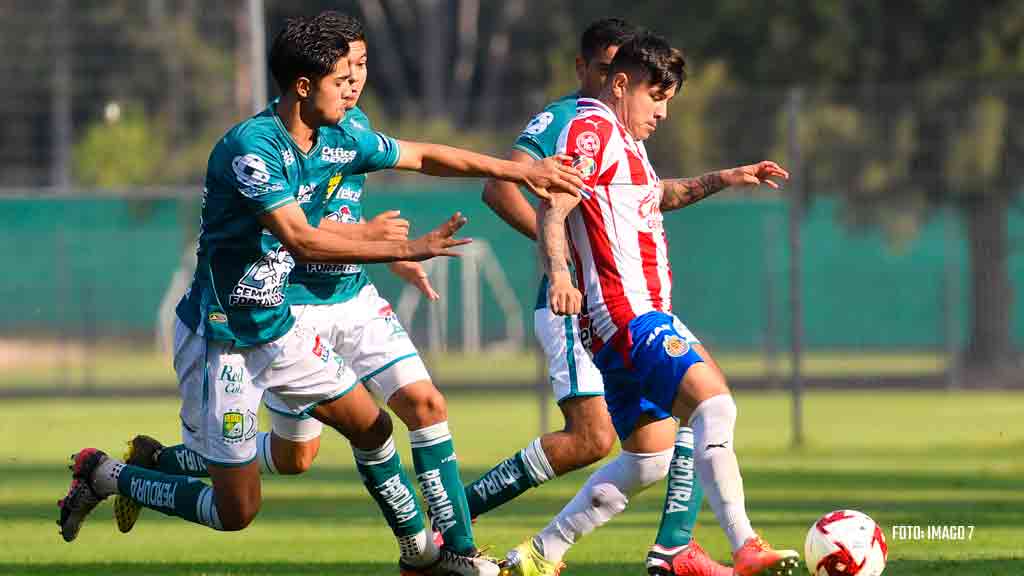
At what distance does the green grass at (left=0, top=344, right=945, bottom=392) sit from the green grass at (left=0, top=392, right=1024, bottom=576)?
1613 millimetres

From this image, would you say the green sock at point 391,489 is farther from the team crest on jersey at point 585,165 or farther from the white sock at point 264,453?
the team crest on jersey at point 585,165

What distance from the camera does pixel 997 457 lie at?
1534 centimetres

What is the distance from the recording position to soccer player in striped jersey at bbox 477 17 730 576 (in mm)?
8148

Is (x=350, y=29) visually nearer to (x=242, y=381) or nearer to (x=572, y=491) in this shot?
(x=242, y=381)

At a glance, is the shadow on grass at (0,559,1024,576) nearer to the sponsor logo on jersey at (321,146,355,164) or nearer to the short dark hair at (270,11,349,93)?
the sponsor logo on jersey at (321,146,355,164)

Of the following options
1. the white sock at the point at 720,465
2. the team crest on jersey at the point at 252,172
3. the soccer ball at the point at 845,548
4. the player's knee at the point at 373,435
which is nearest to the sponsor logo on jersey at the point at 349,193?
the player's knee at the point at 373,435

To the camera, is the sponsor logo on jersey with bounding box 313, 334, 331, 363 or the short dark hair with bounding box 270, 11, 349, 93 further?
the sponsor logo on jersey with bounding box 313, 334, 331, 363

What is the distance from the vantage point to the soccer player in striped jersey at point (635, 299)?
7285 mm

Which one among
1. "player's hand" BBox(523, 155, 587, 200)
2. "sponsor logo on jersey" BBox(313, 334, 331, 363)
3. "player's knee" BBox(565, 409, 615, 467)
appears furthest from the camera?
"player's knee" BBox(565, 409, 615, 467)

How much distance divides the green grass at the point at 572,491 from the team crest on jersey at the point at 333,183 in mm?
1757

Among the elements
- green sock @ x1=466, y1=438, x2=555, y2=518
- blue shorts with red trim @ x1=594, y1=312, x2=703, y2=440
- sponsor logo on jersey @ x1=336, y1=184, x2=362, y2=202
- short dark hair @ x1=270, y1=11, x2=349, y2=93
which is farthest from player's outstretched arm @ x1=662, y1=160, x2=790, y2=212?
short dark hair @ x1=270, y1=11, x2=349, y2=93

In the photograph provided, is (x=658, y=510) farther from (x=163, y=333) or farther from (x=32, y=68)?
(x=163, y=333)

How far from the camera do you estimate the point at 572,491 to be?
13.0m

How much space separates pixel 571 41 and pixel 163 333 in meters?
16.4
